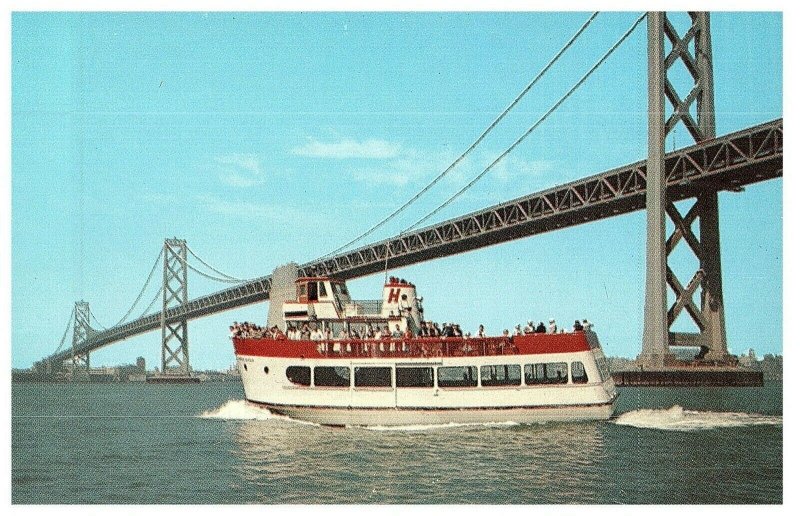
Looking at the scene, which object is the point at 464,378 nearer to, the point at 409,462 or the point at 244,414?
the point at 409,462

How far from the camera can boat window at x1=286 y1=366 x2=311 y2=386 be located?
84.9ft

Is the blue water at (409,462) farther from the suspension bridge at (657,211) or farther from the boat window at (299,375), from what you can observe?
the suspension bridge at (657,211)

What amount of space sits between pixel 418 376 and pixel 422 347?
888 millimetres

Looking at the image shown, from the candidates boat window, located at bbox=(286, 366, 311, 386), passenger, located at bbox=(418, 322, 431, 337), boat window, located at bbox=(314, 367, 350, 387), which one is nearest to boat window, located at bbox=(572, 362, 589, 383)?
passenger, located at bbox=(418, 322, 431, 337)

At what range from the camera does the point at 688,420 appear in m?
26.2

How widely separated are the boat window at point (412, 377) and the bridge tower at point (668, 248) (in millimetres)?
14121

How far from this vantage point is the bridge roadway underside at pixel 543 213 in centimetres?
3600

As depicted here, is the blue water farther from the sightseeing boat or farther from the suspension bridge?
the suspension bridge

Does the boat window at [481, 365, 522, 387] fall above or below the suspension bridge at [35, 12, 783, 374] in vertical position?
below

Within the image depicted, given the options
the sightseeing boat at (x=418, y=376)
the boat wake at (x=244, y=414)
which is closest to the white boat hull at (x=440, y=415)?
the sightseeing boat at (x=418, y=376)

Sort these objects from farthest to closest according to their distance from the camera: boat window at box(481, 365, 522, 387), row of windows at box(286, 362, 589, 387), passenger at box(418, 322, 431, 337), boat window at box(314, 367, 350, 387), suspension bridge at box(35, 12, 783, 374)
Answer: suspension bridge at box(35, 12, 783, 374), boat window at box(314, 367, 350, 387), passenger at box(418, 322, 431, 337), boat window at box(481, 365, 522, 387), row of windows at box(286, 362, 589, 387)

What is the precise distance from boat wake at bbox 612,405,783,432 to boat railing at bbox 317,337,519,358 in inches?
148

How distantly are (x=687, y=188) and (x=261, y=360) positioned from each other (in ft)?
62.6

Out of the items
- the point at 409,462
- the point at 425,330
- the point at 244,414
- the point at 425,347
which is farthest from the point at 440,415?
the point at 244,414
